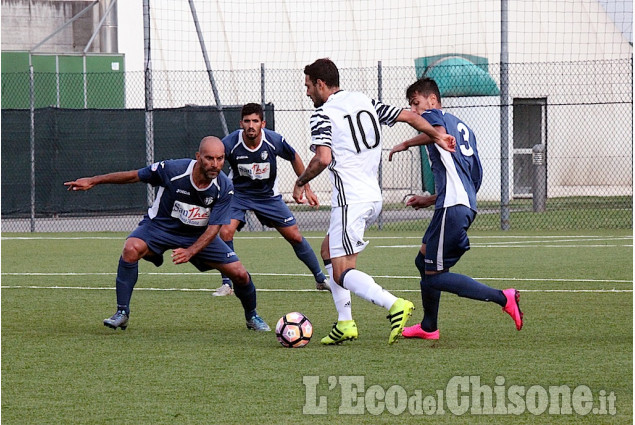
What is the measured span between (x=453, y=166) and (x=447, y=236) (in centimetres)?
47

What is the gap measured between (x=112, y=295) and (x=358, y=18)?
19583 mm

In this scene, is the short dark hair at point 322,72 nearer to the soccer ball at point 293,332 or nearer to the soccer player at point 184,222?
the soccer player at point 184,222

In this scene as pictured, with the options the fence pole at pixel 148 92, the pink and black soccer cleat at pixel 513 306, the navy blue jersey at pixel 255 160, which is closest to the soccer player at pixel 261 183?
the navy blue jersey at pixel 255 160

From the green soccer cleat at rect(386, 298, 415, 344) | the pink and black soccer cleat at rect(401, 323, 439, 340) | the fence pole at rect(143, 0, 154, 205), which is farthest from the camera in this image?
the fence pole at rect(143, 0, 154, 205)

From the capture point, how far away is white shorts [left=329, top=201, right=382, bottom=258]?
713cm

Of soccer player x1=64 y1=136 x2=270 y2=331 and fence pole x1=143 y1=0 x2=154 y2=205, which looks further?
fence pole x1=143 y1=0 x2=154 y2=205

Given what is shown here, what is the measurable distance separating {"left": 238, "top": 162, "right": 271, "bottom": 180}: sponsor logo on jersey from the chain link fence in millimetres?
7556

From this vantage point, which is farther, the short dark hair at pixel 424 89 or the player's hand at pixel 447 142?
the short dark hair at pixel 424 89

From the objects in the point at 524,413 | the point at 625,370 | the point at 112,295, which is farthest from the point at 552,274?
the point at 524,413

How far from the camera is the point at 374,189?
7.27 metres

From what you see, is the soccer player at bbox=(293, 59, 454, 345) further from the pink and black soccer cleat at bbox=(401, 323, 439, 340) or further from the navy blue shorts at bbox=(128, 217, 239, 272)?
the navy blue shorts at bbox=(128, 217, 239, 272)

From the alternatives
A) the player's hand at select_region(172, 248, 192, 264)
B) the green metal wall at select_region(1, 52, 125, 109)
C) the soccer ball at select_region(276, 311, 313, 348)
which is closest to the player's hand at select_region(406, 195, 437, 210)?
the soccer ball at select_region(276, 311, 313, 348)

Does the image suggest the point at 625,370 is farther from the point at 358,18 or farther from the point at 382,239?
the point at 358,18

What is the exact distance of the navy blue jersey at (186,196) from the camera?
25.5 ft
